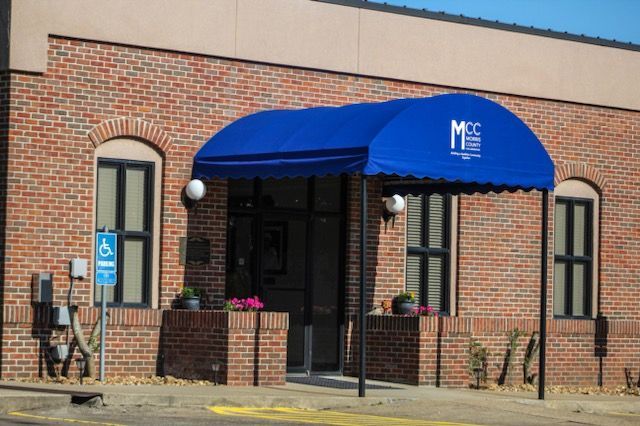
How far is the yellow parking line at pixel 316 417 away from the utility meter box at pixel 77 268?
328 cm

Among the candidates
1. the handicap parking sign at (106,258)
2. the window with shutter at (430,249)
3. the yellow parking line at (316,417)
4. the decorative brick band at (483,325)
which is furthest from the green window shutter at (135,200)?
the window with shutter at (430,249)

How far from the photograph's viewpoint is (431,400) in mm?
18594

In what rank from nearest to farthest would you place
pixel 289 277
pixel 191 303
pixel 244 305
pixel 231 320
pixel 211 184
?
pixel 231 320
pixel 244 305
pixel 191 303
pixel 211 184
pixel 289 277

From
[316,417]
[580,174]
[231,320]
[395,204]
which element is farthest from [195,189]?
[580,174]

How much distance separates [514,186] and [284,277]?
3.80 metres

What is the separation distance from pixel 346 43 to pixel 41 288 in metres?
6.15

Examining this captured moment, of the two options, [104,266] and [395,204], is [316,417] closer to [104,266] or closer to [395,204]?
[104,266]

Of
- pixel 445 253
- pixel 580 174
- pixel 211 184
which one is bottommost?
pixel 445 253

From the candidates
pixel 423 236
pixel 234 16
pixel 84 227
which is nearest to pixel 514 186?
pixel 423 236

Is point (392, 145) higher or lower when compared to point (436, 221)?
higher

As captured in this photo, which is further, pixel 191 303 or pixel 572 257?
pixel 572 257

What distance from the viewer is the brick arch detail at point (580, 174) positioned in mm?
23969

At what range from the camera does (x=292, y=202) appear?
21.7 meters

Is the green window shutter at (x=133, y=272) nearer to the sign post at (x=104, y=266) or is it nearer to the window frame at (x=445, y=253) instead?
the sign post at (x=104, y=266)
